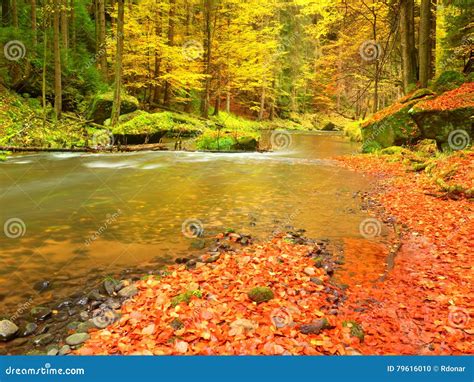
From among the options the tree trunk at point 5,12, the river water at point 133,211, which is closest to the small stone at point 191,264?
the river water at point 133,211

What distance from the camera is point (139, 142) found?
20406 mm

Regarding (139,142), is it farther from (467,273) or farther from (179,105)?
(467,273)

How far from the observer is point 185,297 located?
4215mm

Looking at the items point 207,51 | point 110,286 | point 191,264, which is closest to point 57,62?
point 207,51

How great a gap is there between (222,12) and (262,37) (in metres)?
6.32

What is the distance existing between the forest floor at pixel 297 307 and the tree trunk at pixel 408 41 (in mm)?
14629

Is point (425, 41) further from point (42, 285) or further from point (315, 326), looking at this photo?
point (42, 285)

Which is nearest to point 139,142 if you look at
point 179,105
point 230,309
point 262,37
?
point 179,105

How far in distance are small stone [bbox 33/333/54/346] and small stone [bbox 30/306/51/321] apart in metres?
0.34

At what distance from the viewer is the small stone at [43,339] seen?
11.7 ft

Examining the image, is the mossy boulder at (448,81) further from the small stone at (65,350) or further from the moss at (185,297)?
the small stone at (65,350)

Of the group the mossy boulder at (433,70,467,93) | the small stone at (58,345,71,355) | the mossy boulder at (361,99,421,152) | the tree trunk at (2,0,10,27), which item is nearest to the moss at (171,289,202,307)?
the small stone at (58,345,71,355)

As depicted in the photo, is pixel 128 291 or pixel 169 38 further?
pixel 169 38

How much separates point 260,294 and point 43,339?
223cm
